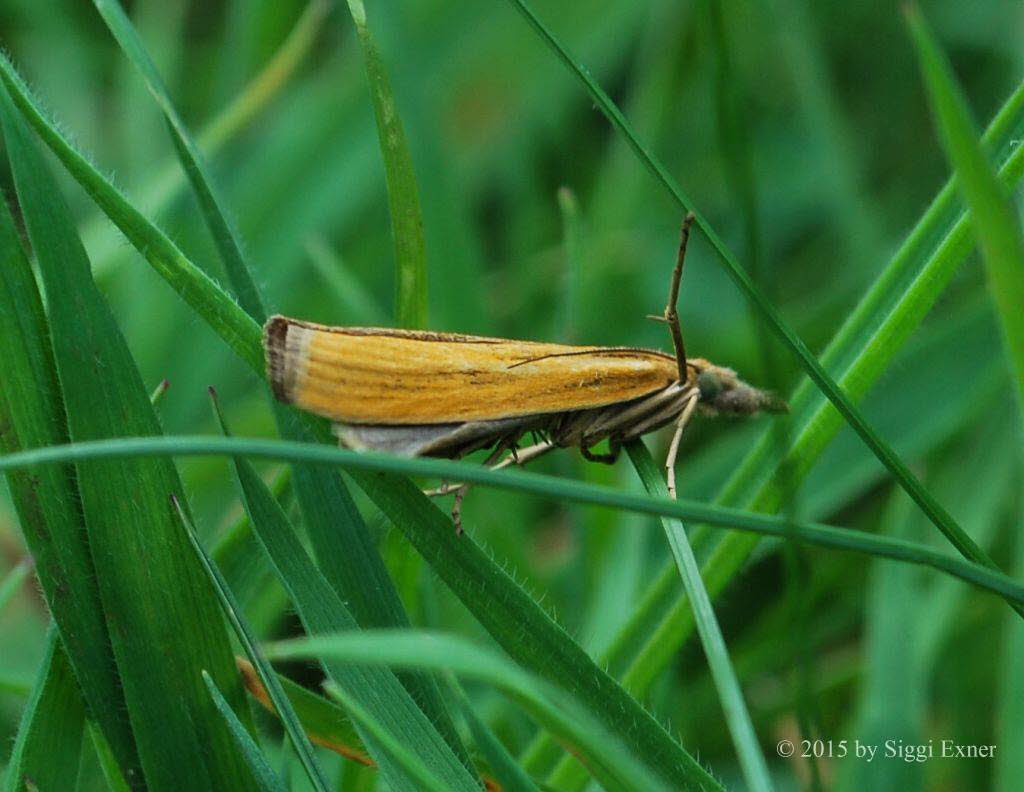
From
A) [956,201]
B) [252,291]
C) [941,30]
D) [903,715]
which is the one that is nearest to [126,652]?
[252,291]

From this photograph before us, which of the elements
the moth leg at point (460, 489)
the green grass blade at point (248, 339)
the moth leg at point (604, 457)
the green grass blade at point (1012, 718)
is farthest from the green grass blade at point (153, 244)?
the green grass blade at point (1012, 718)

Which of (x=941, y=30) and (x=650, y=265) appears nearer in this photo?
(x=650, y=265)

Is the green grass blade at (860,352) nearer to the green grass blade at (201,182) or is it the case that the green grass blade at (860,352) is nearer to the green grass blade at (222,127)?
the green grass blade at (201,182)

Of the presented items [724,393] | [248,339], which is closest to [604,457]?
[724,393]

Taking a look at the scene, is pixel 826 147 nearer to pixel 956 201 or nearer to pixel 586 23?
pixel 586 23

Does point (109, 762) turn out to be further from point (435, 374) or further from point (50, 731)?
point (435, 374)

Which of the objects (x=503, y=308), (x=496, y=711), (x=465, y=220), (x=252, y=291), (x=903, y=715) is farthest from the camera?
(x=503, y=308)
